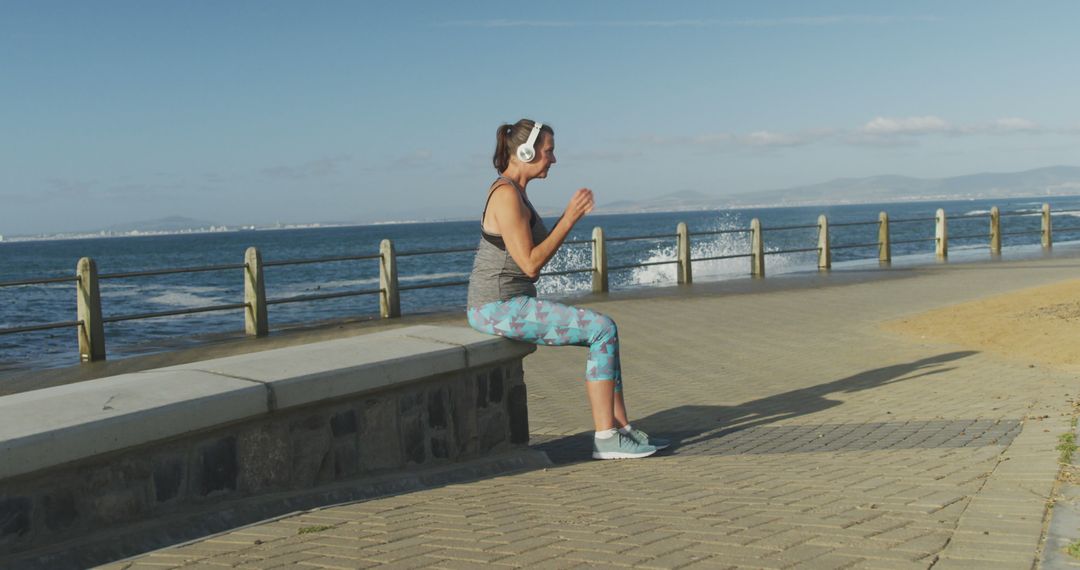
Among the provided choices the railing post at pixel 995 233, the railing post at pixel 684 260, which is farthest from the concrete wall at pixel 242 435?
the railing post at pixel 995 233

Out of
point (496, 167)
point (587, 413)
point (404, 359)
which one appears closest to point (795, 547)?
point (404, 359)

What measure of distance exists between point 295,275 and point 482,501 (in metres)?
64.9

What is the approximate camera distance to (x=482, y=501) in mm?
5605

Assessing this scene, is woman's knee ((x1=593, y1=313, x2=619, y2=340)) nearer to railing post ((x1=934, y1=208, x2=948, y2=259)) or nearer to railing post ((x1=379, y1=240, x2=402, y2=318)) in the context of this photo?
railing post ((x1=379, y1=240, x2=402, y2=318))

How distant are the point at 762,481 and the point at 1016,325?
8290 mm

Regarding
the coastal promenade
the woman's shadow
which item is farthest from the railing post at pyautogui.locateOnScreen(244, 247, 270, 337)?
the woman's shadow

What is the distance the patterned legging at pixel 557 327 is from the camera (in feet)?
22.7

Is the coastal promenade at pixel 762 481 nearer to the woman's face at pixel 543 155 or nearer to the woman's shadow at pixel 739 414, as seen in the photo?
the woman's shadow at pixel 739 414

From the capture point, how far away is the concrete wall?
4484 millimetres

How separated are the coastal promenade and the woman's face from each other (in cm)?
172

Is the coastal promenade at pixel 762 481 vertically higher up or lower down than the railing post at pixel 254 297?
lower down

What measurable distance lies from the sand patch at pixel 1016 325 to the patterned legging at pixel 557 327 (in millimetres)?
5315

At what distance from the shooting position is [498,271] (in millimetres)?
7031

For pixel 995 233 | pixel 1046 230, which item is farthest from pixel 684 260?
pixel 1046 230
